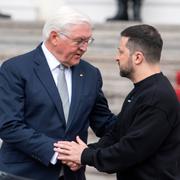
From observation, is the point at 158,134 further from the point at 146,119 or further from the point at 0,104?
the point at 0,104

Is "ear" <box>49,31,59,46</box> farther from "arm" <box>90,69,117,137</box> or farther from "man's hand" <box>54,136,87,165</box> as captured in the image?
"man's hand" <box>54,136,87,165</box>

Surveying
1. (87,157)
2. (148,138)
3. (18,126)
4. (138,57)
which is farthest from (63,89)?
(148,138)

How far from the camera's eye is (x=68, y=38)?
340cm

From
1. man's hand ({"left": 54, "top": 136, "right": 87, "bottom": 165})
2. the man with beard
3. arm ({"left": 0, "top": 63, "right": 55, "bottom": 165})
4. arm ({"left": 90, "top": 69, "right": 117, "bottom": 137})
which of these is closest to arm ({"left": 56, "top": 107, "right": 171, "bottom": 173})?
the man with beard

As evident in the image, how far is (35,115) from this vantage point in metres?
3.40

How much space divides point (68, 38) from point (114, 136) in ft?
1.86

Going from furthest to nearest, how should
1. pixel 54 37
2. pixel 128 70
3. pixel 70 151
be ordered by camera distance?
1. pixel 54 37
2. pixel 70 151
3. pixel 128 70

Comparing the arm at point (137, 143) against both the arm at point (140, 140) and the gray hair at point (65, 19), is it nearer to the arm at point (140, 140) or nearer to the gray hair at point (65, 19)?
the arm at point (140, 140)

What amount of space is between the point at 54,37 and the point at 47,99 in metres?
0.33

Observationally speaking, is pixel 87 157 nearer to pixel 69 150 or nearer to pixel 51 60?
pixel 69 150

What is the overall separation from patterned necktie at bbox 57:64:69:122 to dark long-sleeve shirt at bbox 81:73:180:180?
40 cm

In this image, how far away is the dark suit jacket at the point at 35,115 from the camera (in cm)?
336

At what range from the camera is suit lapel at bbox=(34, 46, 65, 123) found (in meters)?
3.42

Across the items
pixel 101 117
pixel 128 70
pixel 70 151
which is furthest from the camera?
pixel 101 117
